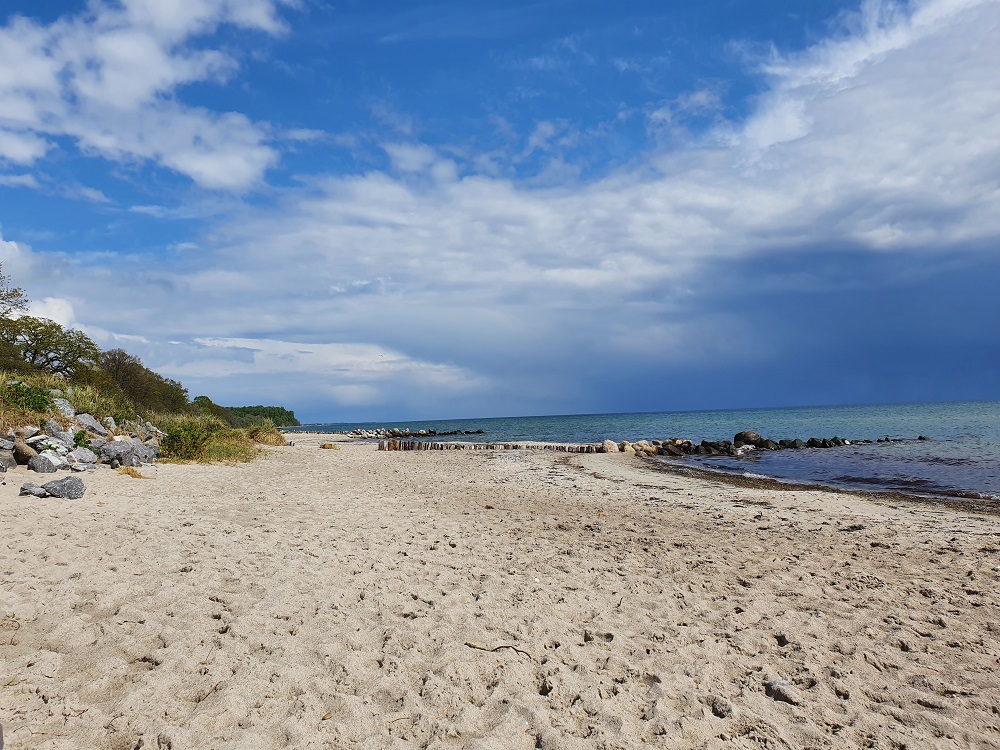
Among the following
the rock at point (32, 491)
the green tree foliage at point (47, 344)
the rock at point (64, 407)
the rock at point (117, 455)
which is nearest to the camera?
the rock at point (32, 491)

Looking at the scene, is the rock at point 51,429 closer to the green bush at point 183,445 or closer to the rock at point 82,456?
the rock at point 82,456

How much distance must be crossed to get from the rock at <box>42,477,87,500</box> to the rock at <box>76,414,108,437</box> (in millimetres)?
6638

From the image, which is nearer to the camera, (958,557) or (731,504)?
(958,557)

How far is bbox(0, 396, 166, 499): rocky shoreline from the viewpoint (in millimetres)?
9414

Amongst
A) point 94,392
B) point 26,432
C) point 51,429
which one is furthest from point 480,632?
point 94,392

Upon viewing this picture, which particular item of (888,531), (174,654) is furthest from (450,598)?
(888,531)

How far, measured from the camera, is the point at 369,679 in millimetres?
4156

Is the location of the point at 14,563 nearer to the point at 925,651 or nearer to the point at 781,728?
the point at 781,728

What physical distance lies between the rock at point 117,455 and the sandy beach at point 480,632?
12.5 feet

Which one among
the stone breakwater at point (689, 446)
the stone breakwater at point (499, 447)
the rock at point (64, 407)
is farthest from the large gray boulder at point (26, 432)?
the stone breakwater at point (689, 446)

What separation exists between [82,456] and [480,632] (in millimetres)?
12071

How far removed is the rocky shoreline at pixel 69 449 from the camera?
9.41m

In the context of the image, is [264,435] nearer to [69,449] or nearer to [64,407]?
[64,407]

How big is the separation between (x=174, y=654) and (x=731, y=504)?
1139 cm
